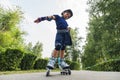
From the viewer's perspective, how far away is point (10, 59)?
811 inches

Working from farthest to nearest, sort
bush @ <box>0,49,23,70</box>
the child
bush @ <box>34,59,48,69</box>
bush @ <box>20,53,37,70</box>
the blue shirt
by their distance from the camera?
bush @ <box>34,59,48,69</box>
bush @ <box>20,53,37,70</box>
bush @ <box>0,49,23,70</box>
the blue shirt
the child

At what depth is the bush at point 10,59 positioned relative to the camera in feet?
66.3

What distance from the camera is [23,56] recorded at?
22797mm

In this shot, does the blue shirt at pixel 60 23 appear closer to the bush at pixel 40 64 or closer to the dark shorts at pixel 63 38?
the dark shorts at pixel 63 38

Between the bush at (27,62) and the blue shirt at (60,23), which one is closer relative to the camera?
the blue shirt at (60,23)

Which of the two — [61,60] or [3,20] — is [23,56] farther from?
[3,20]

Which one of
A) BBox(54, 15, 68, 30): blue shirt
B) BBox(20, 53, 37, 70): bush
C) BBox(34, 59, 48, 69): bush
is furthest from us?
BBox(34, 59, 48, 69): bush

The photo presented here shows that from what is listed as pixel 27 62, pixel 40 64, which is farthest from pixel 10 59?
pixel 40 64

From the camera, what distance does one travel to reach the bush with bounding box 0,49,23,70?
20.2 metres

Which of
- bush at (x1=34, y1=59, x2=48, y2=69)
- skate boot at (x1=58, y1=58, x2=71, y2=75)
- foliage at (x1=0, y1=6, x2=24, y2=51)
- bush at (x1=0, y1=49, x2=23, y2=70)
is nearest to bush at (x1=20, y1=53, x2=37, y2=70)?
bush at (x1=0, y1=49, x2=23, y2=70)

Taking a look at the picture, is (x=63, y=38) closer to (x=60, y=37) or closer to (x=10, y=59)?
(x=60, y=37)

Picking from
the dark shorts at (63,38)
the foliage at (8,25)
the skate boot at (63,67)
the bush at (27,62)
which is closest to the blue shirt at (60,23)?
the dark shorts at (63,38)

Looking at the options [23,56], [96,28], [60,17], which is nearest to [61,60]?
[60,17]

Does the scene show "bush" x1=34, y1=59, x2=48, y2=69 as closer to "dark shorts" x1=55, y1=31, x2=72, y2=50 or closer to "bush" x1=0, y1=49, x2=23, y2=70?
"bush" x1=0, y1=49, x2=23, y2=70
